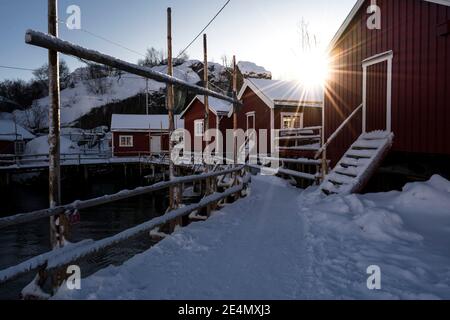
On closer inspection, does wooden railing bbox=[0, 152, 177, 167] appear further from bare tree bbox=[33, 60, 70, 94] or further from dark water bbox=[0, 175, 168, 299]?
bare tree bbox=[33, 60, 70, 94]

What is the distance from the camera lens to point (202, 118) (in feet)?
99.7

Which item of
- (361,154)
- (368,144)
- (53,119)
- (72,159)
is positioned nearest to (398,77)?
(368,144)

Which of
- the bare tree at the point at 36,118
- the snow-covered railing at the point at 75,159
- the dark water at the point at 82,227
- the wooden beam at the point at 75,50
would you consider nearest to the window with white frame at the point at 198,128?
the snow-covered railing at the point at 75,159

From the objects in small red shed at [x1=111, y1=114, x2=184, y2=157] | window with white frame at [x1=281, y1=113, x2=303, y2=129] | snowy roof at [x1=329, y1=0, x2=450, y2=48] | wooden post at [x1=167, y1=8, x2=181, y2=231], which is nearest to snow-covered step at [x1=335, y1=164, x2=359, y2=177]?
wooden post at [x1=167, y1=8, x2=181, y2=231]

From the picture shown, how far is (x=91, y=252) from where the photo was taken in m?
3.96

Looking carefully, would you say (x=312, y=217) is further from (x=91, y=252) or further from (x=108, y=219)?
(x=108, y=219)

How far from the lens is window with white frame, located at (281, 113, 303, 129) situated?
2077 cm

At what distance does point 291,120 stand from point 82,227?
43.2 ft

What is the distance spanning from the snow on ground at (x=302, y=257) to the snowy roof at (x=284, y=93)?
13.0m

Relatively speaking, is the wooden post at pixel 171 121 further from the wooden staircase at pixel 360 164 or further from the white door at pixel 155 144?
the white door at pixel 155 144

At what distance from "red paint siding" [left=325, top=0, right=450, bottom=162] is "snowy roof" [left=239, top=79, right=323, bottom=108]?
8183 millimetres

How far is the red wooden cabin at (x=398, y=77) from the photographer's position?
870 centimetres

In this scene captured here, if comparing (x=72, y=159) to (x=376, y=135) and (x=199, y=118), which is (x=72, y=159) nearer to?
(x=199, y=118)
